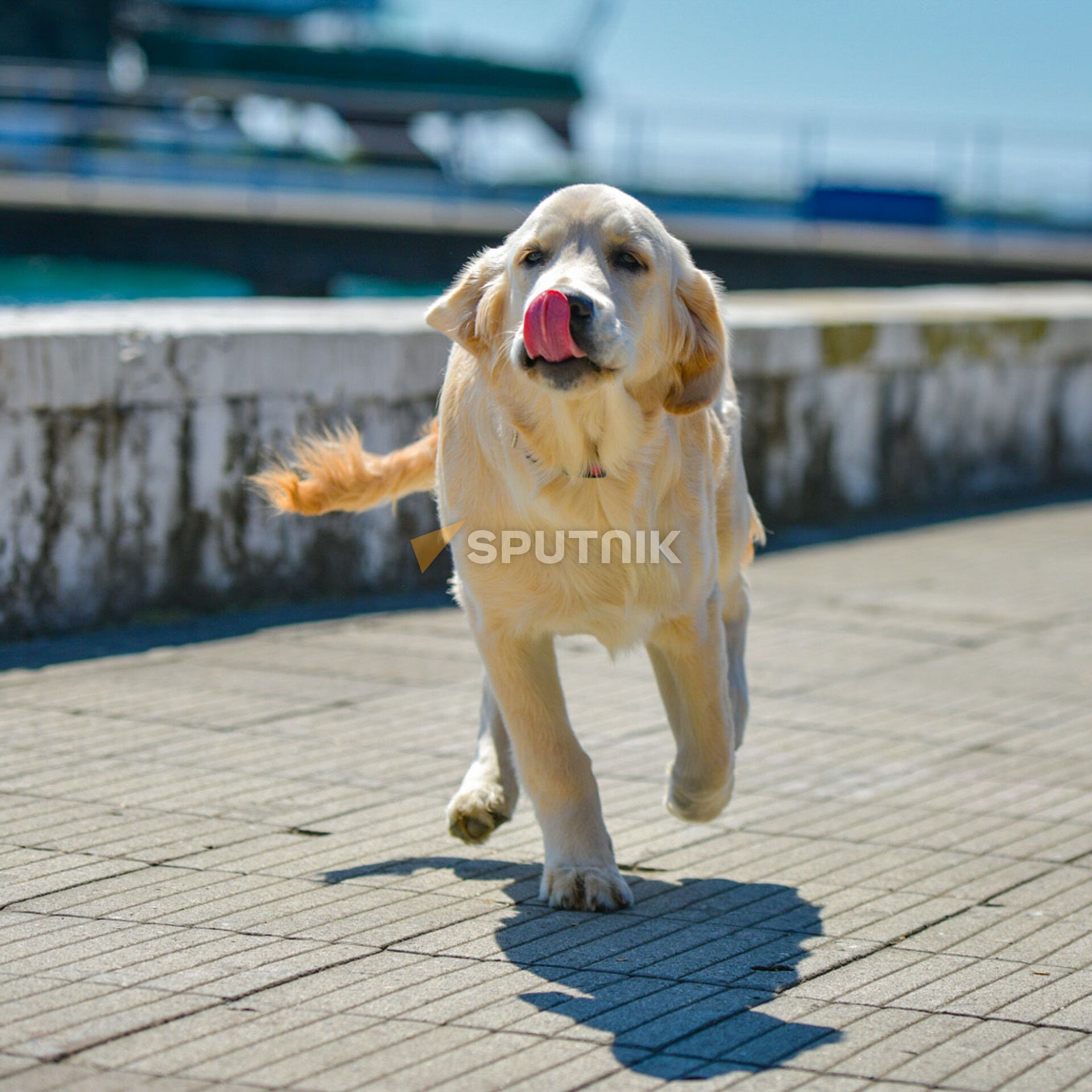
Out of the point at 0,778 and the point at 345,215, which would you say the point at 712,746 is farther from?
the point at 345,215

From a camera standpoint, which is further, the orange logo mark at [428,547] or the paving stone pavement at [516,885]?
the orange logo mark at [428,547]

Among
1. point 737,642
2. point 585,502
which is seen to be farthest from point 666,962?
point 737,642

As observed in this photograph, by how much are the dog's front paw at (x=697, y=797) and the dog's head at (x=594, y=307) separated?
2.88ft

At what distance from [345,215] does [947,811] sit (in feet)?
64.6

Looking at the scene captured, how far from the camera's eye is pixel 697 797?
396 cm

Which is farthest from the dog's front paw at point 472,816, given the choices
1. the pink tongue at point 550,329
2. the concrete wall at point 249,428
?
the concrete wall at point 249,428

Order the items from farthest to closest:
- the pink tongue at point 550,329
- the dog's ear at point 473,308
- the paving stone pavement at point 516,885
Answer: the dog's ear at point 473,308 < the pink tongue at point 550,329 < the paving stone pavement at point 516,885

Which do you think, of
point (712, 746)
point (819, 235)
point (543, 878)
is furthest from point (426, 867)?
point (819, 235)

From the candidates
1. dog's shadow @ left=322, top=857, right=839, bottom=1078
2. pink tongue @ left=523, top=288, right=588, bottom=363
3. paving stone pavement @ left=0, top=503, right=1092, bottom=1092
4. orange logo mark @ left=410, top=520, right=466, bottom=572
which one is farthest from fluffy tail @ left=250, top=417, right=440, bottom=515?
pink tongue @ left=523, top=288, right=588, bottom=363

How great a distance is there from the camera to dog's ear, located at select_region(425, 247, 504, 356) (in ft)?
12.3

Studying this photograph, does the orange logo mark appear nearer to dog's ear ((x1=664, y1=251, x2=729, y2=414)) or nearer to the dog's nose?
dog's ear ((x1=664, y1=251, x2=729, y2=414))

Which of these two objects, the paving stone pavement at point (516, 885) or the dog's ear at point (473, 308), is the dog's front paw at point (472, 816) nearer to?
the paving stone pavement at point (516, 885)

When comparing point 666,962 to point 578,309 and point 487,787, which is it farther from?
point 578,309

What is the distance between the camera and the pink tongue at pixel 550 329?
10.9ft
